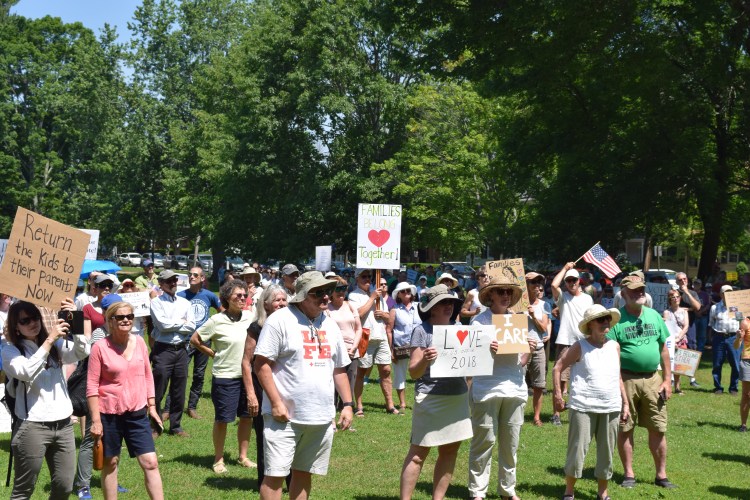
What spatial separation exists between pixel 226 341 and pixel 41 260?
120 inches

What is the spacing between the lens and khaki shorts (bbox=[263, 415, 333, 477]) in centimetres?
591

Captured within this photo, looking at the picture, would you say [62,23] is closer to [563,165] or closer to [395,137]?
[395,137]

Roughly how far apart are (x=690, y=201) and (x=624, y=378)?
18672mm

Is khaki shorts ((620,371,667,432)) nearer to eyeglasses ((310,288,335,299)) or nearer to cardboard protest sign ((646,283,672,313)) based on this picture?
eyeglasses ((310,288,335,299))

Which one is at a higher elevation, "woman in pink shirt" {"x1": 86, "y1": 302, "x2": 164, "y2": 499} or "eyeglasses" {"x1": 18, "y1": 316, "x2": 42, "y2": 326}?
Answer: "eyeglasses" {"x1": 18, "y1": 316, "x2": 42, "y2": 326}

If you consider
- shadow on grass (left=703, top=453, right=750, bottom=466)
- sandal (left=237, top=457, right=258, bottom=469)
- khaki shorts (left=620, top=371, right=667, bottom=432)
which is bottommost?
sandal (left=237, top=457, right=258, bottom=469)

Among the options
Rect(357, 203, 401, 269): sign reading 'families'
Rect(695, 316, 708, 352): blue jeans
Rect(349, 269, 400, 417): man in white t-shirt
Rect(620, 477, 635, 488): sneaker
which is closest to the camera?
Rect(620, 477, 635, 488): sneaker

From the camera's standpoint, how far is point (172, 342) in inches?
401

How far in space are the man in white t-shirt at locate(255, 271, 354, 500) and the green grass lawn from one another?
1.98 meters

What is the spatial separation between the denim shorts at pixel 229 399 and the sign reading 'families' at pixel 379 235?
152 inches

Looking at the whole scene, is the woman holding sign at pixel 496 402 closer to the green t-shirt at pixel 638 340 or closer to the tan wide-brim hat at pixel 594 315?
the tan wide-brim hat at pixel 594 315

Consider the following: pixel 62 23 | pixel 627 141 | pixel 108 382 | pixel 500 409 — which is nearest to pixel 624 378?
pixel 500 409

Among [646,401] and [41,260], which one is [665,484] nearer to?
[646,401]

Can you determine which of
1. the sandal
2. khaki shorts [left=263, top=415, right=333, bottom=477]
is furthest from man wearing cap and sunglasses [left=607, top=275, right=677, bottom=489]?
the sandal
